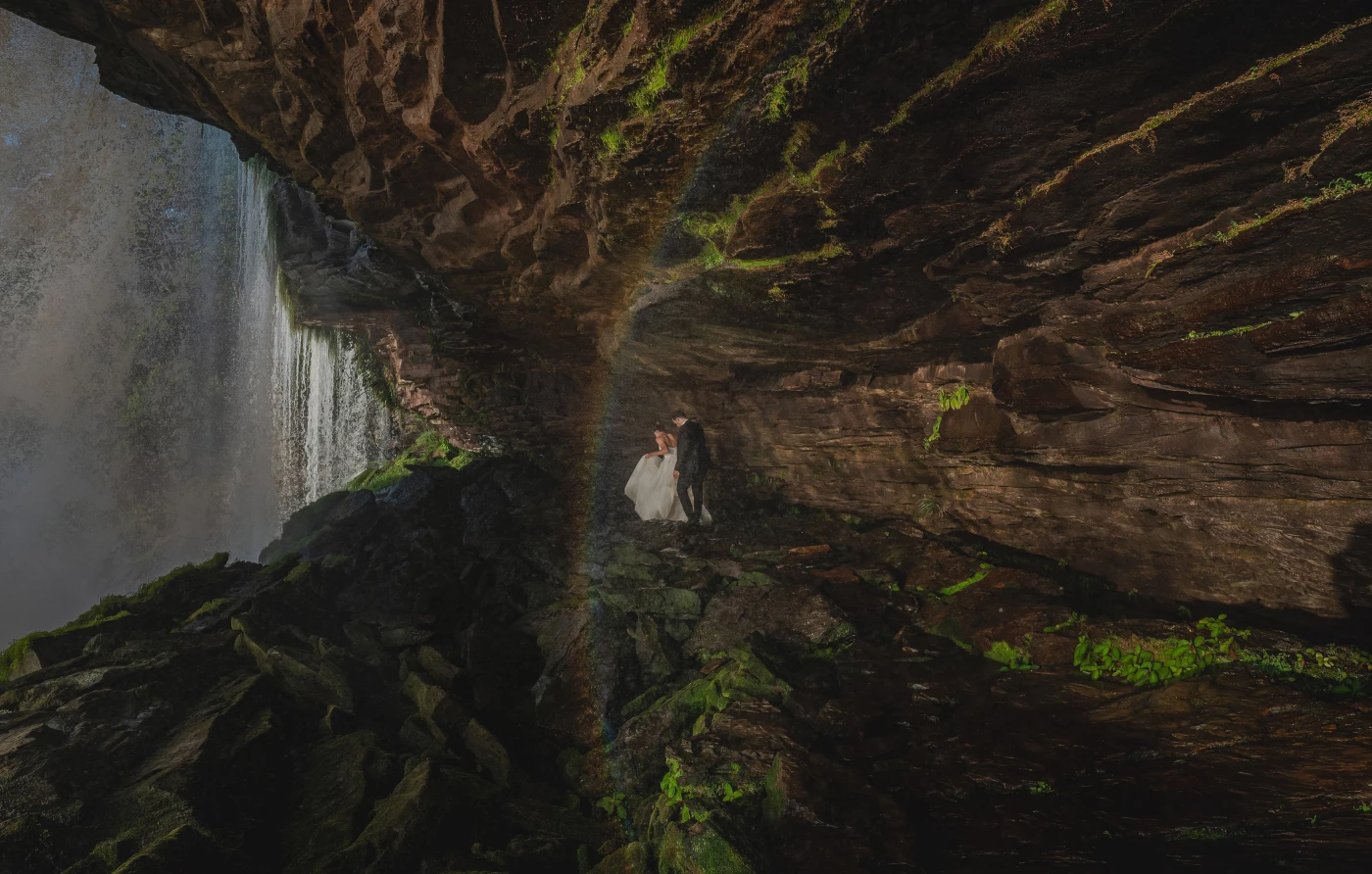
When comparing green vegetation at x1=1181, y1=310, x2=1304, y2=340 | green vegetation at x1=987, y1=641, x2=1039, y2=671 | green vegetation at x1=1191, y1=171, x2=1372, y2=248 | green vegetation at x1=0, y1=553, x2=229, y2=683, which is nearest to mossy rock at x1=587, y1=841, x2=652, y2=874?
green vegetation at x1=987, y1=641, x2=1039, y2=671

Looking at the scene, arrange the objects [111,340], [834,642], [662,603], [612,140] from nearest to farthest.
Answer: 1. [612,140]
2. [834,642]
3. [662,603]
4. [111,340]

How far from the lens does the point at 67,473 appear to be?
4328cm

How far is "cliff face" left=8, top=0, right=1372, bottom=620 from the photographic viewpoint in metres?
4.88

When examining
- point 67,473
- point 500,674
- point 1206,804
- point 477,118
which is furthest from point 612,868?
point 67,473

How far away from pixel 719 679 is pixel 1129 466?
22.1 feet

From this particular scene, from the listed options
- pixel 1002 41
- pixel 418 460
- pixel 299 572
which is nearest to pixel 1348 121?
pixel 1002 41

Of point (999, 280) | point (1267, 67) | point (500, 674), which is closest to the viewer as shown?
point (1267, 67)

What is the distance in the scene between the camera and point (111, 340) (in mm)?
43219

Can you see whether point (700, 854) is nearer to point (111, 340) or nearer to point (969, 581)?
point (969, 581)

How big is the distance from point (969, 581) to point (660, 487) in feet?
24.5

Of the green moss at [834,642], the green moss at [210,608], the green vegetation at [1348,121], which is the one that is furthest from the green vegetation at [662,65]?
the green moss at [210,608]

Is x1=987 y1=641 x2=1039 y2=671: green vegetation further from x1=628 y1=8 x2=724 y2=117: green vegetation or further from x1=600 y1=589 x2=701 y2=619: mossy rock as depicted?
x1=628 y1=8 x2=724 y2=117: green vegetation

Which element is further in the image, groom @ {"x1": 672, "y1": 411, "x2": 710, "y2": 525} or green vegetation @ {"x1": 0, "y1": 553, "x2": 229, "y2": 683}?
groom @ {"x1": 672, "y1": 411, "x2": 710, "y2": 525}

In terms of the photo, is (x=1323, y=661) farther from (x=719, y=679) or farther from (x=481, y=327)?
(x=481, y=327)
